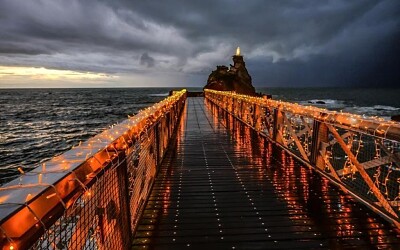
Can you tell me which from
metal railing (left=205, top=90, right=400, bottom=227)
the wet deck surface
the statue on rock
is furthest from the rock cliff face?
the wet deck surface

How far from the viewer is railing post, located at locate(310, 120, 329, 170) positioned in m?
5.92

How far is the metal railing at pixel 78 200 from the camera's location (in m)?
1.37

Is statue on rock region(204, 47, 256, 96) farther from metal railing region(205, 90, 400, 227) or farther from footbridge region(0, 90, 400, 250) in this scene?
footbridge region(0, 90, 400, 250)

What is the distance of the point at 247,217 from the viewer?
14.6 ft

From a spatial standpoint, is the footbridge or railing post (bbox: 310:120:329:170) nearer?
the footbridge

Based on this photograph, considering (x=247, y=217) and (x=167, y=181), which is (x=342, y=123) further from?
(x=167, y=181)

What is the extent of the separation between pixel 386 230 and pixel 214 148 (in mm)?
5782

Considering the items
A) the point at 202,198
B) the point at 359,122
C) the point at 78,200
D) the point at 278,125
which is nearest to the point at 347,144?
the point at 359,122

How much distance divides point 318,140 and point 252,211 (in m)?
2.45

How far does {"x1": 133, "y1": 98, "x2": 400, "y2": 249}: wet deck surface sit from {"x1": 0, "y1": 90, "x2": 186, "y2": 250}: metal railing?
715 millimetres

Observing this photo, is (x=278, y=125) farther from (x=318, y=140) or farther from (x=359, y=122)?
(x=359, y=122)

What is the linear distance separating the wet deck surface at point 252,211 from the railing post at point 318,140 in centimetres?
29

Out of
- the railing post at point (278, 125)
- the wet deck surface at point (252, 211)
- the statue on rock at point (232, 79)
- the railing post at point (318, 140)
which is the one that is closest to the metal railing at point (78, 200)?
the wet deck surface at point (252, 211)

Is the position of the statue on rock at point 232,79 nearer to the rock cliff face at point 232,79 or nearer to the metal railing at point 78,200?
the rock cliff face at point 232,79
